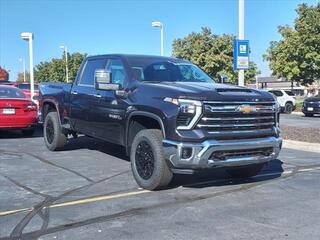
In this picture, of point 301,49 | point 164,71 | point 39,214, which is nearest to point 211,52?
point 301,49

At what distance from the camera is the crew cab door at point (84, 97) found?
8.73 meters

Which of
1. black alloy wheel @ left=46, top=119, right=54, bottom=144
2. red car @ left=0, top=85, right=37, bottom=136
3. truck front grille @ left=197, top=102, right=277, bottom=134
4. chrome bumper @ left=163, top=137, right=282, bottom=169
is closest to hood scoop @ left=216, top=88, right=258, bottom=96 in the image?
truck front grille @ left=197, top=102, right=277, bottom=134

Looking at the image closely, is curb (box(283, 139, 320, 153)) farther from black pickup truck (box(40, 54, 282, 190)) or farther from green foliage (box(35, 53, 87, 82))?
green foliage (box(35, 53, 87, 82))

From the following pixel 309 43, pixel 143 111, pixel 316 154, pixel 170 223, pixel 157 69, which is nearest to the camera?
pixel 170 223

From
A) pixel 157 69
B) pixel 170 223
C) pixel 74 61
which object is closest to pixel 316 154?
pixel 157 69

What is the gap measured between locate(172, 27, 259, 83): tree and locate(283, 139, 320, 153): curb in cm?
2739

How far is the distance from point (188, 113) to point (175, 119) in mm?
182

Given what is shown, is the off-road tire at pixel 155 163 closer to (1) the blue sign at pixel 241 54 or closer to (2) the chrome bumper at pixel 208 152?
(2) the chrome bumper at pixel 208 152

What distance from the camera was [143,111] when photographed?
700 centimetres

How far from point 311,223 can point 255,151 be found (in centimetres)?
161

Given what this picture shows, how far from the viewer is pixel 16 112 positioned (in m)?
13.0

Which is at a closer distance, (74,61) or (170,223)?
(170,223)

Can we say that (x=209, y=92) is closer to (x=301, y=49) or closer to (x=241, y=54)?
(x=241, y=54)

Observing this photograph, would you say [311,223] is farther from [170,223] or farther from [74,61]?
[74,61]
